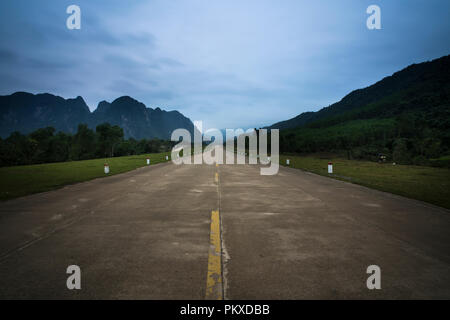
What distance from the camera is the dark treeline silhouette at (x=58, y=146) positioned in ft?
195

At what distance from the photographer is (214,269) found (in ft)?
10.9

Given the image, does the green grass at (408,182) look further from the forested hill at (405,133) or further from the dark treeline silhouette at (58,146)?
the dark treeline silhouette at (58,146)

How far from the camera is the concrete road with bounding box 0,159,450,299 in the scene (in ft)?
9.48

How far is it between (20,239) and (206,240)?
3743 mm

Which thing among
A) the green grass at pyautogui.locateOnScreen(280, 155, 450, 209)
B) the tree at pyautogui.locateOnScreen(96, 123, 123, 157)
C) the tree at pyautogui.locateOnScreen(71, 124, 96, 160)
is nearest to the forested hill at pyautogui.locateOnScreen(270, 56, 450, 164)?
the green grass at pyautogui.locateOnScreen(280, 155, 450, 209)

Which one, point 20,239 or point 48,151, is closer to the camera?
point 20,239

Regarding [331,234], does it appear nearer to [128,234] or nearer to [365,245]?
[365,245]

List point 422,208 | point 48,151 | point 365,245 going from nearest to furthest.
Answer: point 365,245
point 422,208
point 48,151

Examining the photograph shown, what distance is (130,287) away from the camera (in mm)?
2900

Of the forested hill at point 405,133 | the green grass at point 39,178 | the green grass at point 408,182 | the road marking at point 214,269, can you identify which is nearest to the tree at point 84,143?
the green grass at point 39,178

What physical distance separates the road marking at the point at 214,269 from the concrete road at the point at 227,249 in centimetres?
3

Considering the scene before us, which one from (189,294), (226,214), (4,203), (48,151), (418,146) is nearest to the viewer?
(189,294)

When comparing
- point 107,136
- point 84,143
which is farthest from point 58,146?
point 107,136

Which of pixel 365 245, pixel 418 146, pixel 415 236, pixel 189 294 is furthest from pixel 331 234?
pixel 418 146
